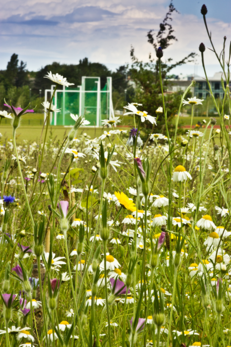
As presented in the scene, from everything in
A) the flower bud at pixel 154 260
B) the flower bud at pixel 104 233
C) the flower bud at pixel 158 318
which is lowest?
Answer: the flower bud at pixel 158 318

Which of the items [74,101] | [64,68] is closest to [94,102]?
[74,101]

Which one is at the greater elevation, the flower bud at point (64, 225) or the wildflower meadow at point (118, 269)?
the flower bud at point (64, 225)

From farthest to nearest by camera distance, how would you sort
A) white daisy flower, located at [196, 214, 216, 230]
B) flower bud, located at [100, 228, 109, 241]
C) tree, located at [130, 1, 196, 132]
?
tree, located at [130, 1, 196, 132], white daisy flower, located at [196, 214, 216, 230], flower bud, located at [100, 228, 109, 241]

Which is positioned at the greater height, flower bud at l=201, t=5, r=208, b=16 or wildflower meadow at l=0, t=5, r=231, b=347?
flower bud at l=201, t=5, r=208, b=16

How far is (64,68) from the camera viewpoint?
47719 mm

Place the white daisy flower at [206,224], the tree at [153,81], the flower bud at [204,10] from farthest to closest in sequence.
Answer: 1. the tree at [153,81]
2. the white daisy flower at [206,224]
3. the flower bud at [204,10]

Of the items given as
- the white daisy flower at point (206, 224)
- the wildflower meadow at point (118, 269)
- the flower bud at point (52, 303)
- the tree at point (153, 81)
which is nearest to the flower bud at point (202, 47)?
the wildflower meadow at point (118, 269)

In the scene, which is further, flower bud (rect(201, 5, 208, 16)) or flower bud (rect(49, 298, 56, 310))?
flower bud (rect(201, 5, 208, 16))

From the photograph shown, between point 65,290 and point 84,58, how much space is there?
50.4 meters

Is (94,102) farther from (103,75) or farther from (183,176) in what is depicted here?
(103,75)

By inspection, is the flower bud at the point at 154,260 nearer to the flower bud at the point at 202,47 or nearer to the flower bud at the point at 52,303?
the flower bud at the point at 52,303

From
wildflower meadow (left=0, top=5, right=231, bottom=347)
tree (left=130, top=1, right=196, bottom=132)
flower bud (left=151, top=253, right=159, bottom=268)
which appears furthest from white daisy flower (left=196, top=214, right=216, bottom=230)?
tree (left=130, top=1, right=196, bottom=132)

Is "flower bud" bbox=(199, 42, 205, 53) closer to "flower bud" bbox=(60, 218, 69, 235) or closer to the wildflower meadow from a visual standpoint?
the wildflower meadow

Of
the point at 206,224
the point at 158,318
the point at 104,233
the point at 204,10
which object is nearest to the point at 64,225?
the point at 104,233
